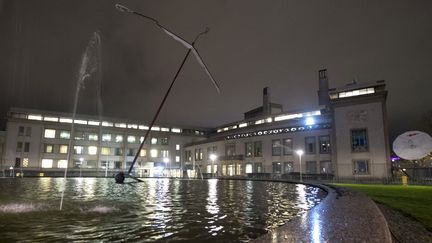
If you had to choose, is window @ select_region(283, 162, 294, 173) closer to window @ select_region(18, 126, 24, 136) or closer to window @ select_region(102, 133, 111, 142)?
window @ select_region(102, 133, 111, 142)

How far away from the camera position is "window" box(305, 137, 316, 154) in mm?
58206

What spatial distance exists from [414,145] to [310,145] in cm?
2199

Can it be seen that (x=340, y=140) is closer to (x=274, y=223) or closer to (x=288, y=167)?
(x=288, y=167)

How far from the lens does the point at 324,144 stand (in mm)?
56469

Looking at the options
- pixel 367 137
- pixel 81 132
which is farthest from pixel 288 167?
pixel 81 132

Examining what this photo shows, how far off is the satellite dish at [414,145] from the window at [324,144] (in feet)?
55.4

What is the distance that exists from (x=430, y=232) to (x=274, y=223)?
5077mm

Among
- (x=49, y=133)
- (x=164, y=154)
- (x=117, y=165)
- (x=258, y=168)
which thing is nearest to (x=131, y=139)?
(x=117, y=165)

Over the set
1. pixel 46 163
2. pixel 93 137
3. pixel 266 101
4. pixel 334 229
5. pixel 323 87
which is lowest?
pixel 334 229

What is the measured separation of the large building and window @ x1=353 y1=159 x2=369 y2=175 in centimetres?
12

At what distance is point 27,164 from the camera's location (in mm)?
76625

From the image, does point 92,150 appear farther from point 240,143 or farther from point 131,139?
point 240,143

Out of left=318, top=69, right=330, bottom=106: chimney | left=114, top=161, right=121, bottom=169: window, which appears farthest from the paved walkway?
left=114, top=161, right=121, bottom=169: window

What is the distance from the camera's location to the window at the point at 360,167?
49.8 m
